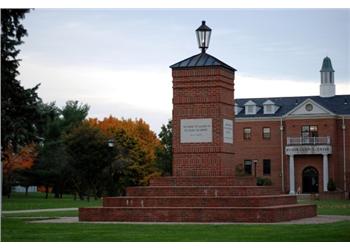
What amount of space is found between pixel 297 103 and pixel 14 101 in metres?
43.2

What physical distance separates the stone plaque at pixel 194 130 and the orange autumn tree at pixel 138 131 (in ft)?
123

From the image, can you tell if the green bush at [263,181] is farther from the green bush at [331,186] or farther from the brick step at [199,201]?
the brick step at [199,201]

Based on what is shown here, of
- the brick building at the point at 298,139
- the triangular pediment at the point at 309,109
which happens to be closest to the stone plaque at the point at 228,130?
the brick building at the point at 298,139

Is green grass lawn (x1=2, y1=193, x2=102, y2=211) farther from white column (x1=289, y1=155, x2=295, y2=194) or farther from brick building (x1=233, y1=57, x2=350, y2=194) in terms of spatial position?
white column (x1=289, y1=155, x2=295, y2=194)

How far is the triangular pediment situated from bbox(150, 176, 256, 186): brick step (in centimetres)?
3939

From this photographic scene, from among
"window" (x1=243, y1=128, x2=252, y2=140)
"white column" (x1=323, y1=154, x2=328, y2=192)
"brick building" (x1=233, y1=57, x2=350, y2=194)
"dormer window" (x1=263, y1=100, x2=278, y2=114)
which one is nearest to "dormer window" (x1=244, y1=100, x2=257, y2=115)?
"brick building" (x1=233, y1=57, x2=350, y2=194)

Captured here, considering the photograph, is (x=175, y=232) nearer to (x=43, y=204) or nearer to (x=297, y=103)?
(x=43, y=204)

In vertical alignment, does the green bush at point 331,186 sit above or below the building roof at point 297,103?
below

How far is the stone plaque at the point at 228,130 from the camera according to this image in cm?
2334

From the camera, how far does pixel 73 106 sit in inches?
2990

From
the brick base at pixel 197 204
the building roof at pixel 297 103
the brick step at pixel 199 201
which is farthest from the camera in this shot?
the building roof at pixel 297 103

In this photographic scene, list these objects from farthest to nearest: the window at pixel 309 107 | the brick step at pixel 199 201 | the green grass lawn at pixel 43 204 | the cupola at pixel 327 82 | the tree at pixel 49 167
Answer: the cupola at pixel 327 82, the tree at pixel 49 167, the window at pixel 309 107, the green grass lawn at pixel 43 204, the brick step at pixel 199 201

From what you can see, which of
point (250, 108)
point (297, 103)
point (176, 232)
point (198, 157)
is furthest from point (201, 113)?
point (297, 103)

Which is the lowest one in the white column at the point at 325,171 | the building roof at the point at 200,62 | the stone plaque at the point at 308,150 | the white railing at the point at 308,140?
the white column at the point at 325,171
